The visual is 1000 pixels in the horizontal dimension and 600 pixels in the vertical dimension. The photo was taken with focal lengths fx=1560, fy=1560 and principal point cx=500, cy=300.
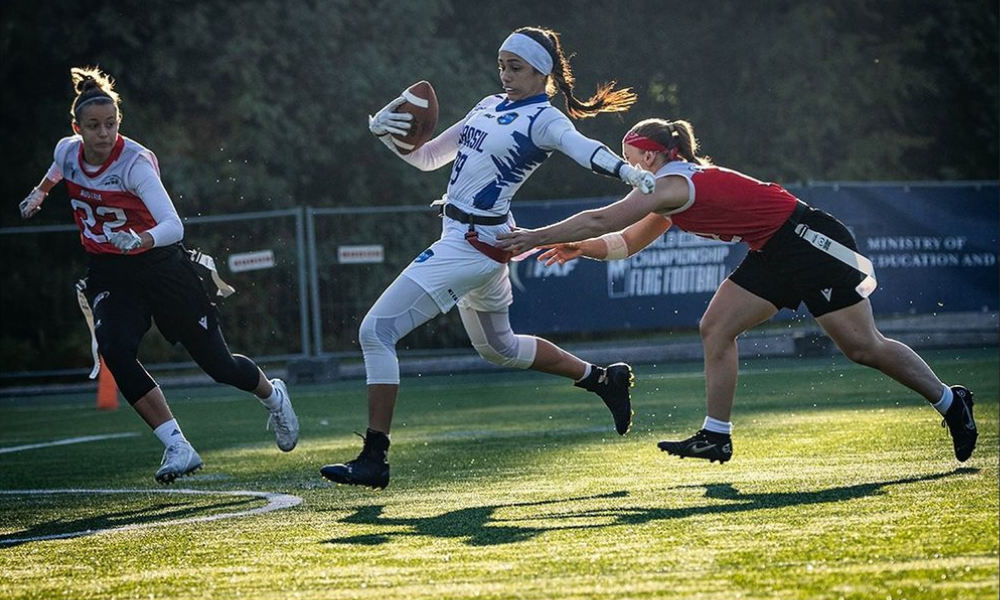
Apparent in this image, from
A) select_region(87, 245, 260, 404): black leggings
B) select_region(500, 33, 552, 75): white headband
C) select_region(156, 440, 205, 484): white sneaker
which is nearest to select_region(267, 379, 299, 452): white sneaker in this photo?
select_region(87, 245, 260, 404): black leggings

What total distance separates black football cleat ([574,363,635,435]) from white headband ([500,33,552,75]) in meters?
1.83

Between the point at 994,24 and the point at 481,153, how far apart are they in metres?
27.0

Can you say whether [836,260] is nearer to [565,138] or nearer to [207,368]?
[565,138]

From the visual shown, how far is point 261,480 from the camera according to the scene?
8695 mm

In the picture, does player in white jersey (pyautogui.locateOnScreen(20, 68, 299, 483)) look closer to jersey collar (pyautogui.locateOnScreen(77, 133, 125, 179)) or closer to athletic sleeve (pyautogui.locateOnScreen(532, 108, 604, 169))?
jersey collar (pyautogui.locateOnScreen(77, 133, 125, 179))

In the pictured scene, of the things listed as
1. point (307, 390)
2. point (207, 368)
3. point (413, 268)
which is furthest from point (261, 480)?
point (307, 390)

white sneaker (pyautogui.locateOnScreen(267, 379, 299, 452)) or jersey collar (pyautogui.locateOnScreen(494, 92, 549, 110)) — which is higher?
jersey collar (pyautogui.locateOnScreen(494, 92, 549, 110))

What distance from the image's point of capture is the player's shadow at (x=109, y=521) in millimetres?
6711

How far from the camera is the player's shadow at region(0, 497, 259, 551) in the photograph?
671 centimetres

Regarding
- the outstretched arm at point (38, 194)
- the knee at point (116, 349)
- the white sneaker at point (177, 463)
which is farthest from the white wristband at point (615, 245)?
the outstretched arm at point (38, 194)

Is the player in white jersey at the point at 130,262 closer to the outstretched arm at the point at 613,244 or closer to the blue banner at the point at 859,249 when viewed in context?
the outstretched arm at the point at 613,244

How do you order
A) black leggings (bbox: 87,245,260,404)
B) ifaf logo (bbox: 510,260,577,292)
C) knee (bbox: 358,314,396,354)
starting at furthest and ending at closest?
ifaf logo (bbox: 510,260,577,292)
black leggings (bbox: 87,245,260,404)
knee (bbox: 358,314,396,354)

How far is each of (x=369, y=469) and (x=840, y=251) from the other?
245cm

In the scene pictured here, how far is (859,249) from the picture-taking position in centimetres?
1869
